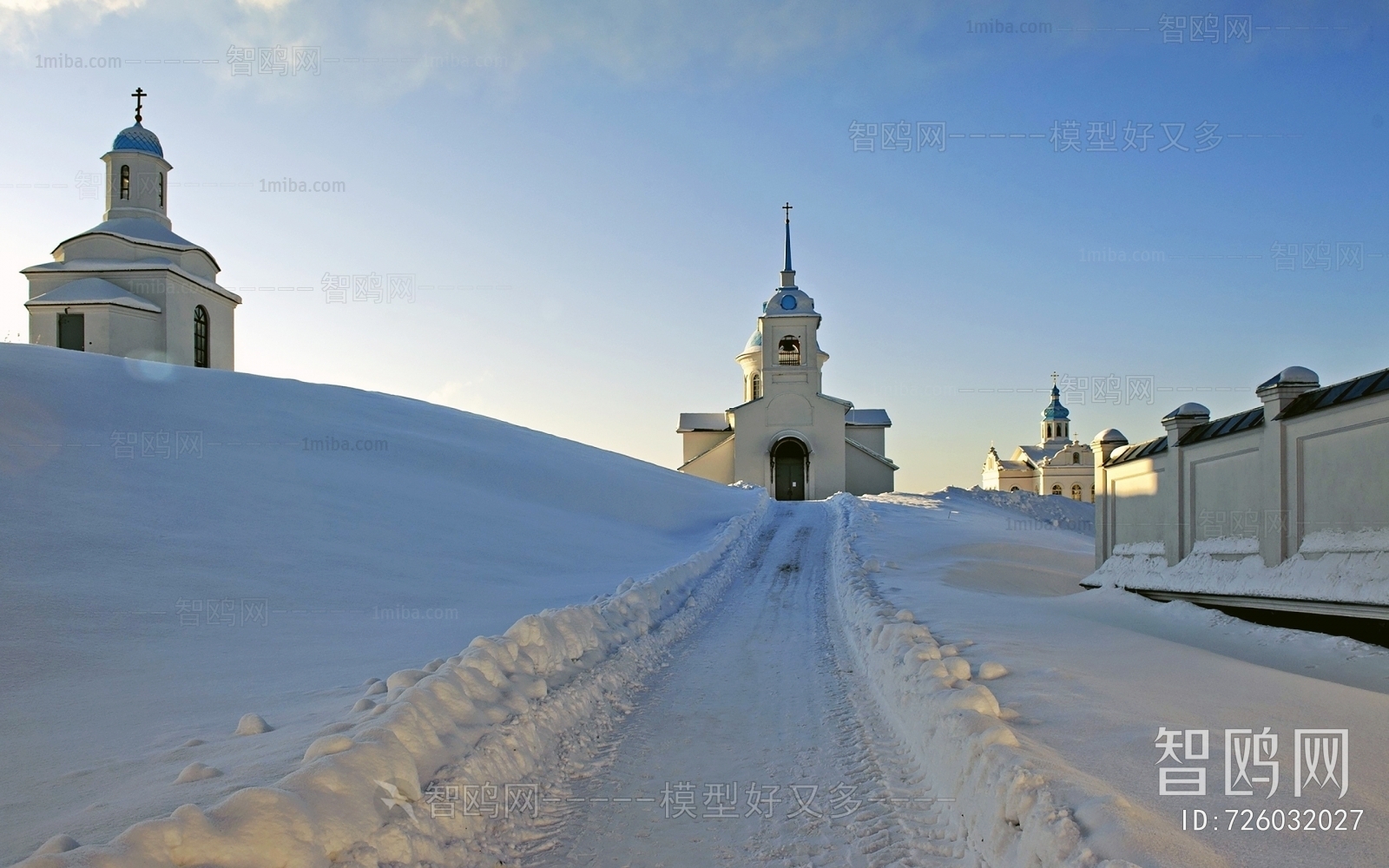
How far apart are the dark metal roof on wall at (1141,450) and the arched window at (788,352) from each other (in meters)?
25.3

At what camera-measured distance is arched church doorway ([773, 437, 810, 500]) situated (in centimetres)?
4059

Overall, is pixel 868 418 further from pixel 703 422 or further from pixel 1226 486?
pixel 1226 486

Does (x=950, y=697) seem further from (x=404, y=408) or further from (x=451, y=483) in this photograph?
(x=404, y=408)

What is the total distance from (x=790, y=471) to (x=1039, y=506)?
1241 centimetres

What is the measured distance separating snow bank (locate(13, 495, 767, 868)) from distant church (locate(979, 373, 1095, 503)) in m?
72.8

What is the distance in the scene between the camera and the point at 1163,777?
4.61 metres

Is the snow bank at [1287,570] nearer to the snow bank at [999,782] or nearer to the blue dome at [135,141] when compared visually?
the snow bank at [999,782]

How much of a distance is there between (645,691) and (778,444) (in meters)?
32.2

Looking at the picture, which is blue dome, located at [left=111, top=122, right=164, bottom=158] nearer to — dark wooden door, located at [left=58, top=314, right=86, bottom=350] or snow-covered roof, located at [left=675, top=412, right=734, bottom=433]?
dark wooden door, located at [left=58, top=314, right=86, bottom=350]

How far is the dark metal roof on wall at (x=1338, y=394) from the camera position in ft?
29.2

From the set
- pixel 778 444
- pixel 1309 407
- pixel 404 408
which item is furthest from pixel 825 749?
pixel 778 444

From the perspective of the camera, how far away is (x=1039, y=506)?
109 feet

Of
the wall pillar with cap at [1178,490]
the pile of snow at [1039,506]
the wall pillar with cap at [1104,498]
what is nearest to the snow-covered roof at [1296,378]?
the wall pillar with cap at [1178,490]

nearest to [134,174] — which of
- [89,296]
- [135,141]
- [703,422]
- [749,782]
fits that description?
[135,141]
